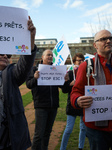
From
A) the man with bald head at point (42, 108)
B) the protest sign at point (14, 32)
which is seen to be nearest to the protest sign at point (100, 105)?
the protest sign at point (14, 32)

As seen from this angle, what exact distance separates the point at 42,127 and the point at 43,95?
56 centimetres

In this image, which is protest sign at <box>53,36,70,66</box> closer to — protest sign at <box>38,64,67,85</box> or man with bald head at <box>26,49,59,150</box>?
protest sign at <box>38,64,67,85</box>

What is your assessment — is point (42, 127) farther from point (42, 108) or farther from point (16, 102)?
point (16, 102)

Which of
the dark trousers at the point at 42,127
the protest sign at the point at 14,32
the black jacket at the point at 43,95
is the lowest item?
the dark trousers at the point at 42,127

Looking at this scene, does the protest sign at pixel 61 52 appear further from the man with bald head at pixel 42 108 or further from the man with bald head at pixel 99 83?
the man with bald head at pixel 99 83

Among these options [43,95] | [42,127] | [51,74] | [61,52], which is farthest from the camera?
[61,52]

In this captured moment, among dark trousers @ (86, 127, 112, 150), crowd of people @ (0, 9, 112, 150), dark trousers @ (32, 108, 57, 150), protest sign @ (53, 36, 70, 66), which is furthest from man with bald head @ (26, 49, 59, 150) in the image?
dark trousers @ (86, 127, 112, 150)

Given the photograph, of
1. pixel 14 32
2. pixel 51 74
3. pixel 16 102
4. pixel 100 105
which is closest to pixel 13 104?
pixel 16 102

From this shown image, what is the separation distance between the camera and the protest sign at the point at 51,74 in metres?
3.43

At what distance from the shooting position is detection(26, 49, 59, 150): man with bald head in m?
3.28

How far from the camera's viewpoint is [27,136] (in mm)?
2100

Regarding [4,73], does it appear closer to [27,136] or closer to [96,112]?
[27,136]

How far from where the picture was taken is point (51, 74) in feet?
11.6

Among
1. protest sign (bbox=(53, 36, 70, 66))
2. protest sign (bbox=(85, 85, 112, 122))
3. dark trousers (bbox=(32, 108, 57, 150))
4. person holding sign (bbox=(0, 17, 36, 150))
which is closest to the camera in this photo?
person holding sign (bbox=(0, 17, 36, 150))
